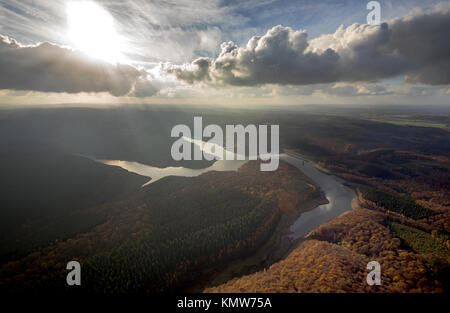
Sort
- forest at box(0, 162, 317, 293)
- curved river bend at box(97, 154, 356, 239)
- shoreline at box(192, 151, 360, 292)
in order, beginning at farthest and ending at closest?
1. curved river bend at box(97, 154, 356, 239)
2. shoreline at box(192, 151, 360, 292)
3. forest at box(0, 162, 317, 293)

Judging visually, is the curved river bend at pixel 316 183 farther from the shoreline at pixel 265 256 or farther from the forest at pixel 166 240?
the forest at pixel 166 240

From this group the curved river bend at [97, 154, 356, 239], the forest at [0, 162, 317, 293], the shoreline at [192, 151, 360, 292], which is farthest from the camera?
the curved river bend at [97, 154, 356, 239]

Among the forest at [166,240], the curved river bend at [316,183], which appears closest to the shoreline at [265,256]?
the forest at [166,240]

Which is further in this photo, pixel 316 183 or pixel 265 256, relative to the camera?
pixel 316 183

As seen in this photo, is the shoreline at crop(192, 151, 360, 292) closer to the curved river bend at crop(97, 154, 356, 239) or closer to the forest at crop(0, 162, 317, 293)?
the forest at crop(0, 162, 317, 293)

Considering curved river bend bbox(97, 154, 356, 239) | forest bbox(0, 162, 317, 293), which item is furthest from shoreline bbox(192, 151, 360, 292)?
curved river bend bbox(97, 154, 356, 239)

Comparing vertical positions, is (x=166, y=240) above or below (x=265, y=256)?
above

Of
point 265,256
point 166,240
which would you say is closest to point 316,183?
point 265,256

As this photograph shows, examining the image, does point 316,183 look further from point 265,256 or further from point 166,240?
point 166,240

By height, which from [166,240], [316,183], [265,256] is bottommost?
[265,256]
